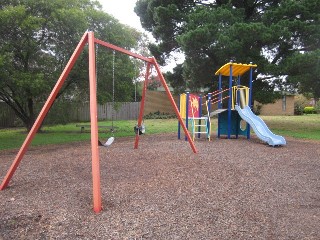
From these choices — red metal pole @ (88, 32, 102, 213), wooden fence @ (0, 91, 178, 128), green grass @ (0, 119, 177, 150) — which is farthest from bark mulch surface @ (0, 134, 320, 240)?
wooden fence @ (0, 91, 178, 128)

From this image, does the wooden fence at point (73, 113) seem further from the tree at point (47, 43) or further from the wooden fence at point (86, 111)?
the tree at point (47, 43)

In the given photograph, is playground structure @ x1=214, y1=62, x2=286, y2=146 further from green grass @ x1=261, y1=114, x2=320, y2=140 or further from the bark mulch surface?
the bark mulch surface

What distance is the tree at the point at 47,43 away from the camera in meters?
10.9

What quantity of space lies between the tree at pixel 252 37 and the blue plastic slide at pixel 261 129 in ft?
10.5

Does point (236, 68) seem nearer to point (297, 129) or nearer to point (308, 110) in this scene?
point (297, 129)

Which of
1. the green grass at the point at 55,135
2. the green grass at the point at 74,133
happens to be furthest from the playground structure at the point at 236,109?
the green grass at the point at 55,135

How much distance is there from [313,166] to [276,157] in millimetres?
1020

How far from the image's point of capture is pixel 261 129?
10.4 meters

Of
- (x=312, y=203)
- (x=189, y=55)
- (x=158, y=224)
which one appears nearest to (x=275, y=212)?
(x=312, y=203)

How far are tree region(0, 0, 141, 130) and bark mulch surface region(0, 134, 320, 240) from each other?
490 cm

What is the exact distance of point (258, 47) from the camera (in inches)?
568

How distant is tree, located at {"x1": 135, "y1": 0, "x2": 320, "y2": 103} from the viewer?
13117 millimetres

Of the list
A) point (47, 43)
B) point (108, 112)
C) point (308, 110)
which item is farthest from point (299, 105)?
point (47, 43)

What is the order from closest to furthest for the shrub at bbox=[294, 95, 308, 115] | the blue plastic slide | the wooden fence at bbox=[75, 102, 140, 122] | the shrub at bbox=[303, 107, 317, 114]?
the blue plastic slide < the wooden fence at bbox=[75, 102, 140, 122] < the shrub at bbox=[294, 95, 308, 115] < the shrub at bbox=[303, 107, 317, 114]
